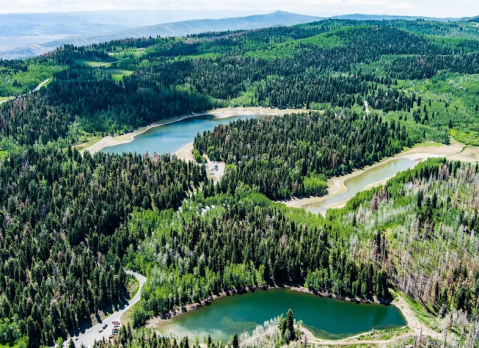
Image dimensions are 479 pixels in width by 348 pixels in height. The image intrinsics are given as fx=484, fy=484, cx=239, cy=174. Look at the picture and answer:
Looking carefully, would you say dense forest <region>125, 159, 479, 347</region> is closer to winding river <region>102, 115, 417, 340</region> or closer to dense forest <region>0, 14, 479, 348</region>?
dense forest <region>0, 14, 479, 348</region>

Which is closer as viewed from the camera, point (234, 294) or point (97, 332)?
point (97, 332)

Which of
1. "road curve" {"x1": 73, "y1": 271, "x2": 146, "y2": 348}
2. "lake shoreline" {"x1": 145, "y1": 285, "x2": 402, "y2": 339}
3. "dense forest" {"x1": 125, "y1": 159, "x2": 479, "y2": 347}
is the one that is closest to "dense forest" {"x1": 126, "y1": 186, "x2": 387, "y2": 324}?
"dense forest" {"x1": 125, "y1": 159, "x2": 479, "y2": 347}

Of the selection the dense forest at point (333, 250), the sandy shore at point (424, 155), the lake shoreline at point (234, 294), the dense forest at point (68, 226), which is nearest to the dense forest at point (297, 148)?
the sandy shore at point (424, 155)

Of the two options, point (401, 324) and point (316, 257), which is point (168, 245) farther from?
point (401, 324)

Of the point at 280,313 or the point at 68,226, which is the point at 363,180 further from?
the point at 68,226

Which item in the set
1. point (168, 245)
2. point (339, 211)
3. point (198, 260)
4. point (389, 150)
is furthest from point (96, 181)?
point (389, 150)

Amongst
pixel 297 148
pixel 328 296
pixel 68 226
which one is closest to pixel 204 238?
pixel 328 296
